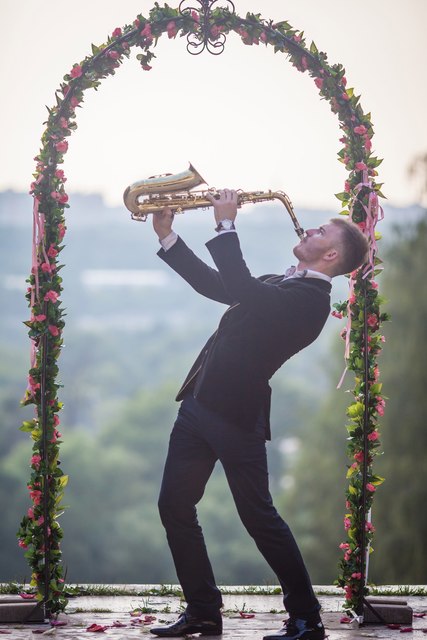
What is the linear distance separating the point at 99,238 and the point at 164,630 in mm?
96213

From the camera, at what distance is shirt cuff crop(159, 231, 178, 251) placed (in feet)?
20.2

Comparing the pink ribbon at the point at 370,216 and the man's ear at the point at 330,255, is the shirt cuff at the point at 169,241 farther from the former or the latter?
the pink ribbon at the point at 370,216

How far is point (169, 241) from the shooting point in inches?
243

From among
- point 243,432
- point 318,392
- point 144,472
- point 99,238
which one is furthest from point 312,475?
point 99,238

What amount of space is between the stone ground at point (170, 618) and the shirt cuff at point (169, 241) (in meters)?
2.03

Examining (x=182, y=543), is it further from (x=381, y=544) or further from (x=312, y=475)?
(x=312, y=475)

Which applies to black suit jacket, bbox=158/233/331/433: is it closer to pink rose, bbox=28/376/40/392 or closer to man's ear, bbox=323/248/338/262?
man's ear, bbox=323/248/338/262

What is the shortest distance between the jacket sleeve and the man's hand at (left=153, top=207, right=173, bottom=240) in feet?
0.26

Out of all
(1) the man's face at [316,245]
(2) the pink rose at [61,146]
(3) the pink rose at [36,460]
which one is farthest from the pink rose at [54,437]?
(1) the man's face at [316,245]

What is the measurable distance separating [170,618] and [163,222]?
2299 mm

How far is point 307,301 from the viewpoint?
576cm

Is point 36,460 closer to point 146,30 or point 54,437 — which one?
point 54,437

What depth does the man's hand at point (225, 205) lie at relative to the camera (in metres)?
5.80

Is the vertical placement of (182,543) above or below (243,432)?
below
